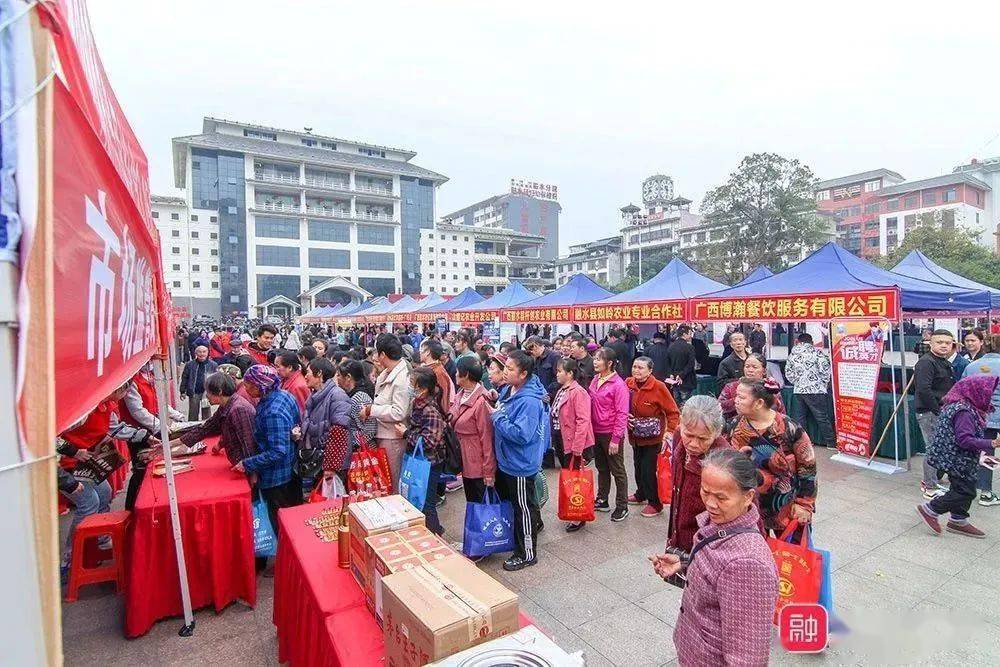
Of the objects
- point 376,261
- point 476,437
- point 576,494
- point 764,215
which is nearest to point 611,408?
point 576,494

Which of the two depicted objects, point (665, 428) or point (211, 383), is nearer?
point (211, 383)

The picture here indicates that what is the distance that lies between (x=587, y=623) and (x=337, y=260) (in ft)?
181

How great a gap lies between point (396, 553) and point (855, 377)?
6429mm

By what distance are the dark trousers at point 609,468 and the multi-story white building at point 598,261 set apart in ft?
201

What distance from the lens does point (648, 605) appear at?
323cm

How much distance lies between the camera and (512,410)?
3.60 meters

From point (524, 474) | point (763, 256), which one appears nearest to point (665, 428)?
point (524, 474)

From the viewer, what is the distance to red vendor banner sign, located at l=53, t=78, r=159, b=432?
0.75 m

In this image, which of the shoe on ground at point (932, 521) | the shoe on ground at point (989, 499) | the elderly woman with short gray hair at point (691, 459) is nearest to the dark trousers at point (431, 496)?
the elderly woman with short gray hair at point (691, 459)

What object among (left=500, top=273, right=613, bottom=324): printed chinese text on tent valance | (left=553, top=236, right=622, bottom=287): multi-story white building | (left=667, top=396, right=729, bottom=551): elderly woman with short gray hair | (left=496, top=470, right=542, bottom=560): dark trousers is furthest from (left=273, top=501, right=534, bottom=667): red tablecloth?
(left=553, top=236, right=622, bottom=287): multi-story white building

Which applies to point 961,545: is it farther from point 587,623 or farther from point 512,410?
point 512,410

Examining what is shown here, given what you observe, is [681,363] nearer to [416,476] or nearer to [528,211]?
[416,476]

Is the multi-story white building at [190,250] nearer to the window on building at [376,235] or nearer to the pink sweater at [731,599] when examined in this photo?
the window on building at [376,235]

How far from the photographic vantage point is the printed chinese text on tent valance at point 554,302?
443 inches
